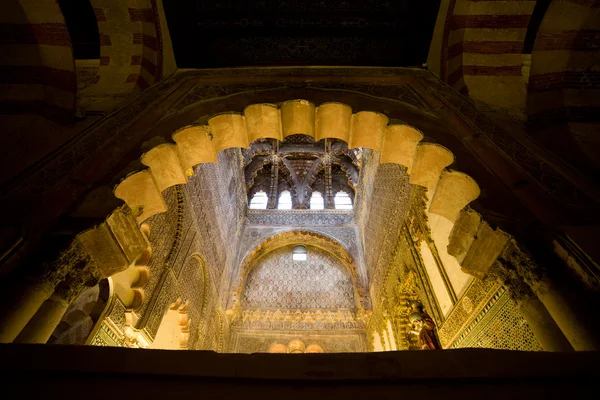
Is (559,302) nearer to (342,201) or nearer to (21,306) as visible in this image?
(21,306)

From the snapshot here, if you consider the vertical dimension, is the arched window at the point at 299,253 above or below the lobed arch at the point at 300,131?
above

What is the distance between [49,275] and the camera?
1944 millimetres

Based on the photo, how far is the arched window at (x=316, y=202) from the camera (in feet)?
30.0

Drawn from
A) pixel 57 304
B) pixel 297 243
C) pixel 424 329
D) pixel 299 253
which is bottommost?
pixel 57 304

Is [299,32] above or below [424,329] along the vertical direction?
above

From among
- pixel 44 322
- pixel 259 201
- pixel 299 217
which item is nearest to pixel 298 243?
pixel 299 217

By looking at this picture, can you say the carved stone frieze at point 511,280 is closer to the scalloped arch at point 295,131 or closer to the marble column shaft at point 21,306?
the scalloped arch at point 295,131

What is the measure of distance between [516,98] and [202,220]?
505 cm

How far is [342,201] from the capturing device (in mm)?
9359

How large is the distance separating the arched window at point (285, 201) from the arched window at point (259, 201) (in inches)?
16.7

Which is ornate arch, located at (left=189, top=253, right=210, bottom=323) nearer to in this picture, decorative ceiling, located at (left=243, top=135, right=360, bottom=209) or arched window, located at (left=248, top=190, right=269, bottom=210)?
arched window, located at (left=248, top=190, right=269, bottom=210)

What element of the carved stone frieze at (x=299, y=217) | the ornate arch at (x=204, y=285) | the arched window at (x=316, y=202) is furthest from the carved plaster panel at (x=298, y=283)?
the ornate arch at (x=204, y=285)

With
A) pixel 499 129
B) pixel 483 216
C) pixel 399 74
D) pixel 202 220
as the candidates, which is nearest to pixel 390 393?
pixel 483 216

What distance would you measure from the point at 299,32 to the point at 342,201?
5.72 metres
